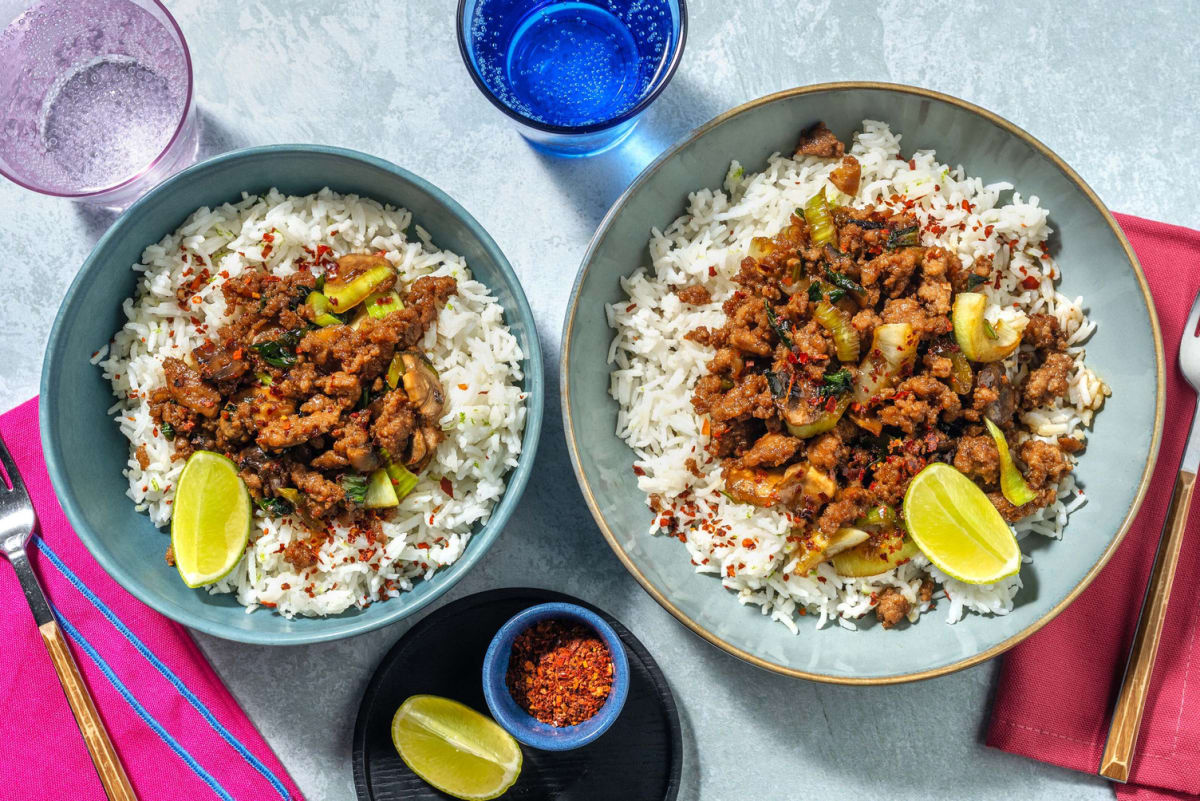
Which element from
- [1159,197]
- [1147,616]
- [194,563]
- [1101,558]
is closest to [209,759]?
[194,563]

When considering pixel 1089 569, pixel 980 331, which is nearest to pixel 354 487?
pixel 980 331

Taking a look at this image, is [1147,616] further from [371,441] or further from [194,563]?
[194,563]

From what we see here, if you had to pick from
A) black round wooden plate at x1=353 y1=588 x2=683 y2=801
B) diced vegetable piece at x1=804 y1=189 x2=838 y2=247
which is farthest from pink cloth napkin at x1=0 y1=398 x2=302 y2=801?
diced vegetable piece at x1=804 y1=189 x2=838 y2=247

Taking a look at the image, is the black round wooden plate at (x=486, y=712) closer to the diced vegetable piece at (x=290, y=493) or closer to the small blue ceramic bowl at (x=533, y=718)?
the small blue ceramic bowl at (x=533, y=718)

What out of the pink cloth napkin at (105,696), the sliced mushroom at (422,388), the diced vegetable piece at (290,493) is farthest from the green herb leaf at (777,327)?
the pink cloth napkin at (105,696)

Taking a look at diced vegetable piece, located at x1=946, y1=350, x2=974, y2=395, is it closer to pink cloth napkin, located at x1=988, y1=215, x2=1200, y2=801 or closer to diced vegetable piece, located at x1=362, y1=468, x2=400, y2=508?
pink cloth napkin, located at x1=988, y1=215, x2=1200, y2=801

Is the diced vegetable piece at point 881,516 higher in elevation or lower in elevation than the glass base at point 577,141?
lower

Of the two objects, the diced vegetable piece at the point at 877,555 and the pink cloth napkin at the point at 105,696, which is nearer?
the diced vegetable piece at the point at 877,555

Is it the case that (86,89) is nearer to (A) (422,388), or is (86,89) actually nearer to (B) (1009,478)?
(A) (422,388)
